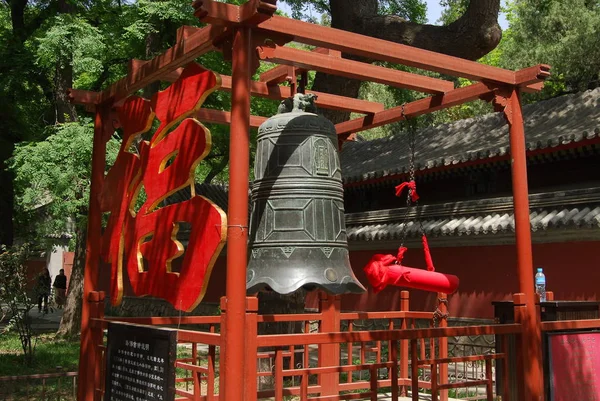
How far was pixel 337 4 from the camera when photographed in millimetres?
10688

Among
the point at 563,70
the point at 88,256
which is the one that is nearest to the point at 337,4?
the point at 88,256

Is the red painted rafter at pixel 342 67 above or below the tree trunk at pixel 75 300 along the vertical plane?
above

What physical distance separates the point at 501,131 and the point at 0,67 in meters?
11.5

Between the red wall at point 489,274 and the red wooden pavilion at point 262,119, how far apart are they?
5.91 metres

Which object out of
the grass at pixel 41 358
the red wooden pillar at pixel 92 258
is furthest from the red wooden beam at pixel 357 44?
the grass at pixel 41 358

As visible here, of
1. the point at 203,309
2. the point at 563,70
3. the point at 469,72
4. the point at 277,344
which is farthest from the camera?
the point at 563,70

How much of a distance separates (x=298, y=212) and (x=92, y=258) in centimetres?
222

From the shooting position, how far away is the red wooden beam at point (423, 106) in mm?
5692

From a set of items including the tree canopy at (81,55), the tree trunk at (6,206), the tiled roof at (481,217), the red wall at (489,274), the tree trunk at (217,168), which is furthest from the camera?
the tree trunk at (217,168)

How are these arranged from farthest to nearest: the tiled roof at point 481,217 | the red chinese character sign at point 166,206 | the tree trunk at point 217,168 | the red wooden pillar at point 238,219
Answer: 1. the tree trunk at point 217,168
2. the tiled roof at point 481,217
3. the red chinese character sign at point 166,206
4. the red wooden pillar at point 238,219

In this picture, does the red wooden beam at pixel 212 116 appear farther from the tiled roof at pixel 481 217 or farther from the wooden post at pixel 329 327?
the tiled roof at pixel 481 217

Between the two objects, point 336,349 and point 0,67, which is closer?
point 336,349

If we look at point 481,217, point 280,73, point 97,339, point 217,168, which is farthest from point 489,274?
point 217,168

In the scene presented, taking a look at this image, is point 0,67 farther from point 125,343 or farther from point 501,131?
point 125,343
